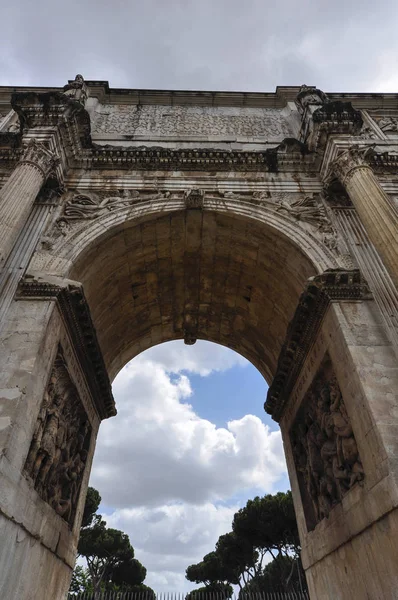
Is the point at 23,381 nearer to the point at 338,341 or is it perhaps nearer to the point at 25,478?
the point at 25,478

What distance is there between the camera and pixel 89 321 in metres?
7.85

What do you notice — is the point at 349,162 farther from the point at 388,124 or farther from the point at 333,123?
the point at 388,124

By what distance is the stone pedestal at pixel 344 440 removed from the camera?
5230 millimetres

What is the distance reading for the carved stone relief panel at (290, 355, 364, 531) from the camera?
6402mm

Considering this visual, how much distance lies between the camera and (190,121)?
13102 millimetres

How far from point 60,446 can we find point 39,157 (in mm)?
6403

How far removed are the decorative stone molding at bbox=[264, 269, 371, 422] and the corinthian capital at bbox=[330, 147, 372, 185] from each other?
2.65 m

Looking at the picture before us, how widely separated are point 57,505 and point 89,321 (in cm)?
371

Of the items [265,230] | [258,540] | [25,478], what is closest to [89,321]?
[25,478]

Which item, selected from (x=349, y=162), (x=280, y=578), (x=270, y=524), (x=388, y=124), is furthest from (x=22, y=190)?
(x=280, y=578)

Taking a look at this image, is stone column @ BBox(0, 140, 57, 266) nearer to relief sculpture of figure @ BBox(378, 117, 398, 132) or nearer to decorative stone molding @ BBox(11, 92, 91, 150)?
decorative stone molding @ BBox(11, 92, 91, 150)

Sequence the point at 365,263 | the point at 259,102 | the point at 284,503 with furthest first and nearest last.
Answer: the point at 284,503, the point at 259,102, the point at 365,263

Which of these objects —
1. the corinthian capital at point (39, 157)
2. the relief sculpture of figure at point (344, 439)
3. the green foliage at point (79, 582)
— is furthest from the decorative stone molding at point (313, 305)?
the green foliage at point (79, 582)

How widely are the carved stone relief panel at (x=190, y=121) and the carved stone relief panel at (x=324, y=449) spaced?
8.85 m
